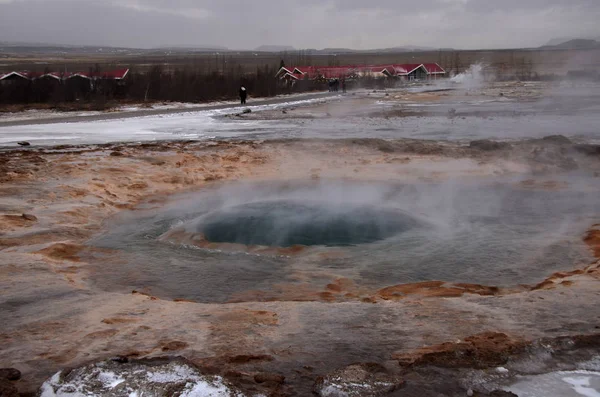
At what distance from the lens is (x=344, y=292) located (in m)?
5.42

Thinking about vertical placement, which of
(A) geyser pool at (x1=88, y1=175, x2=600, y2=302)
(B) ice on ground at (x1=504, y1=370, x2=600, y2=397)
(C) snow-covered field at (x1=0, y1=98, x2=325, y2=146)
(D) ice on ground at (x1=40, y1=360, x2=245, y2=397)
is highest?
(D) ice on ground at (x1=40, y1=360, x2=245, y2=397)

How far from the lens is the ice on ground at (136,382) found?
3252mm

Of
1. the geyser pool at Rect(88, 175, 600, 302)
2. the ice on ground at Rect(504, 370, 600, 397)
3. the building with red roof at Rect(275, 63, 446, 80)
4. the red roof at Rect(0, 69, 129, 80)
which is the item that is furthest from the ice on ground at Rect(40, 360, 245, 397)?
the building with red roof at Rect(275, 63, 446, 80)

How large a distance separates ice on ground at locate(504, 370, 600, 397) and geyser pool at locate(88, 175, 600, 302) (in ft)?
7.23

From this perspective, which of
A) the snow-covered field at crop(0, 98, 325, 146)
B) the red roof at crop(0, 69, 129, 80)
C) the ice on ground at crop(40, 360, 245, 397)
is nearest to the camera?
the ice on ground at crop(40, 360, 245, 397)

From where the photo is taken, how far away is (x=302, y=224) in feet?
25.0

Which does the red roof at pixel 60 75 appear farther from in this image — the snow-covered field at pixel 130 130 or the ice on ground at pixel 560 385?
the ice on ground at pixel 560 385

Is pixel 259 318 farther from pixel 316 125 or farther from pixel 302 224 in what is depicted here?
pixel 316 125

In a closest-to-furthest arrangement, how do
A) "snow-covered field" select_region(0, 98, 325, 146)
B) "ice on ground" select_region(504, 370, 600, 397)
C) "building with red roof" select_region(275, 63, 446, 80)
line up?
"ice on ground" select_region(504, 370, 600, 397) < "snow-covered field" select_region(0, 98, 325, 146) < "building with red roof" select_region(275, 63, 446, 80)

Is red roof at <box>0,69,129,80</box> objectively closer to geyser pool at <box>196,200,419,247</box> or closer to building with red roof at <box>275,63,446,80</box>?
building with red roof at <box>275,63,446,80</box>

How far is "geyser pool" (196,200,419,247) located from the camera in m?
7.17

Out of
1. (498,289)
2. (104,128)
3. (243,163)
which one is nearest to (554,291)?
(498,289)

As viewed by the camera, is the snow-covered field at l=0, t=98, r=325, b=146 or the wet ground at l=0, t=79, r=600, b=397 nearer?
the wet ground at l=0, t=79, r=600, b=397

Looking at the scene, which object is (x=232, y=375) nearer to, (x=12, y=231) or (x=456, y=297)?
(x=456, y=297)
